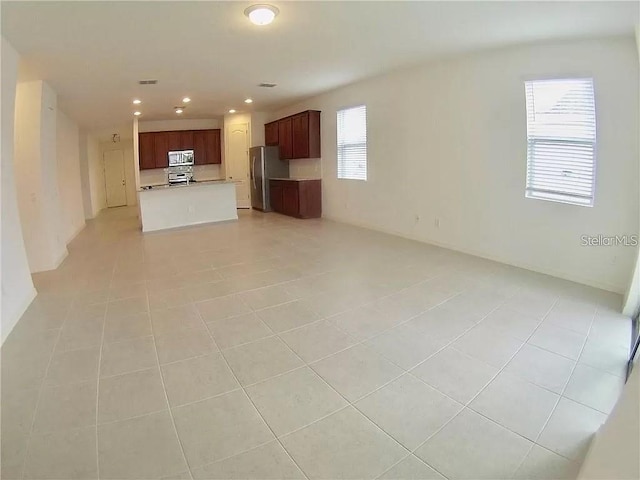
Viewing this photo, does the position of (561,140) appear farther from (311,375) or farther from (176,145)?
(176,145)

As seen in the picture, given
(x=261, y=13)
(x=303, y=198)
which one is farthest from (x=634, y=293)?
(x=303, y=198)

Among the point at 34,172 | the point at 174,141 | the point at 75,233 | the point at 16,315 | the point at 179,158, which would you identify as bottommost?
the point at 16,315

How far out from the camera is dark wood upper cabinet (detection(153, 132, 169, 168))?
9508mm

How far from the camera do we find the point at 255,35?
3.38 meters

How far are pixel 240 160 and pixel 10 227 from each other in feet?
23.2

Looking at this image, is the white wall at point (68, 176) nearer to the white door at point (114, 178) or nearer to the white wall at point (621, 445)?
the white door at point (114, 178)

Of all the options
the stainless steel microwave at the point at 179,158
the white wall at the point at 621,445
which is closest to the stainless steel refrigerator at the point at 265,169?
the stainless steel microwave at the point at 179,158

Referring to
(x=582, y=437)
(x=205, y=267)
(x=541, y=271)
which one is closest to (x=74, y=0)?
(x=205, y=267)

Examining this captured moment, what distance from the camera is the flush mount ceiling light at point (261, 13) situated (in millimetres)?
2705

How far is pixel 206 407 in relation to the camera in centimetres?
181

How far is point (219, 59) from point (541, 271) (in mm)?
4521

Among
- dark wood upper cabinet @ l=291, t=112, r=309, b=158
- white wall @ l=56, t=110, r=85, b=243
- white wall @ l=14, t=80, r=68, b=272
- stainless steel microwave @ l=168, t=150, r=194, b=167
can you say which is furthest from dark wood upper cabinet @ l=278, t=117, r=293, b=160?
white wall @ l=14, t=80, r=68, b=272

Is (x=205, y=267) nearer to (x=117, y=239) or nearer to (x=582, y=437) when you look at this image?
(x=117, y=239)

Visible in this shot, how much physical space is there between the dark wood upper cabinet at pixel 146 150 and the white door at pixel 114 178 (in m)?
3.23
